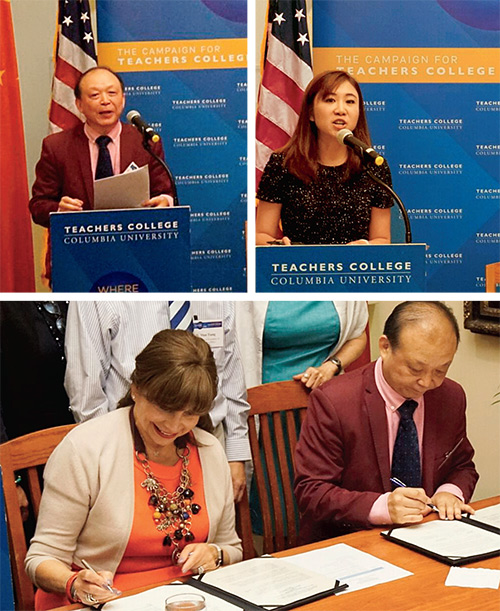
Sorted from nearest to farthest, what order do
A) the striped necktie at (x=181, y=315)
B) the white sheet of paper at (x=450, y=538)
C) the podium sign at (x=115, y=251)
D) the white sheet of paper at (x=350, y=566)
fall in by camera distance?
1. the white sheet of paper at (x=350, y=566)
2. the white sheet of paper at (x=450, y=538)
3. the striped necktie at (x=181, y=315)
4. the podium sign at (x=115, y=251)

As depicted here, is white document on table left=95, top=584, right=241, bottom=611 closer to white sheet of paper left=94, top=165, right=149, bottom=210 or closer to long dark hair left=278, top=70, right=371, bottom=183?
white sheet of paper left=94, top=165, right=149, bottom=210

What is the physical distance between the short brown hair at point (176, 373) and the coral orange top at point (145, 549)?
0.17 metres

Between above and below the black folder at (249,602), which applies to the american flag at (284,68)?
above

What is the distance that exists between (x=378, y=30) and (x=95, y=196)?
3.11 feet

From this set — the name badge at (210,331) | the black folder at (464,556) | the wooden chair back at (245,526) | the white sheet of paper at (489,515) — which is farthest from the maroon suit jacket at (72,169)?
the white sheet of paper at (489,515)

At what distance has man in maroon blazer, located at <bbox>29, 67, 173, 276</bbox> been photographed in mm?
2471

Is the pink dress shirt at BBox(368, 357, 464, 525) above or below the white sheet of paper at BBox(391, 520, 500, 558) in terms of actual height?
above

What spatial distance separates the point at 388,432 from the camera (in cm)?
241

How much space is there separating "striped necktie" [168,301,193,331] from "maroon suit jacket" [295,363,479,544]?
0.42m

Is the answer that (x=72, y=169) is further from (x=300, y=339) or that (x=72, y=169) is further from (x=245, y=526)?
(x=245, y=526)

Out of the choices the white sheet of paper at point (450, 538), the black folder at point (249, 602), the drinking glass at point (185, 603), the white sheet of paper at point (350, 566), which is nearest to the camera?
the drinking glass at point (185, 603)

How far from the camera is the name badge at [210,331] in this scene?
2330 millimetres

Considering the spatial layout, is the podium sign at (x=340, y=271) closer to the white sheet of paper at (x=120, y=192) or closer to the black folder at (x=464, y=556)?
the white sheet of paper at (x=120, y=192)

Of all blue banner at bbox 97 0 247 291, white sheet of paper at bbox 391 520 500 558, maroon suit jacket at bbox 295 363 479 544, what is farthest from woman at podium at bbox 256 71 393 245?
white sheet of paper at bbox 391 520 500 558
